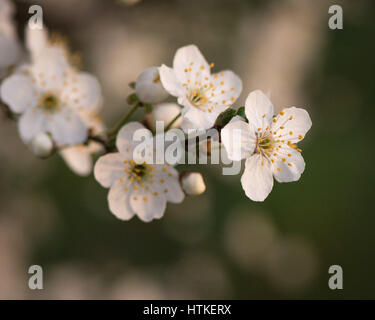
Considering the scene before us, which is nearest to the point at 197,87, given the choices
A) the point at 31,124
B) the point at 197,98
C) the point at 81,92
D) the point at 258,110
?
the point at 197,98

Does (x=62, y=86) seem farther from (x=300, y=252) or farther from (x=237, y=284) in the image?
(x=300, y=252)

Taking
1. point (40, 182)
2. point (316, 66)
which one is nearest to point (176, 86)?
point (40, 182)

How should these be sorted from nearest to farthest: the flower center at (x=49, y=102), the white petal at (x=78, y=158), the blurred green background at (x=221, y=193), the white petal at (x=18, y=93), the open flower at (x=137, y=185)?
the open flower at (x=137, y=185) → the white petal at (x=18, y=93) → the flower center at (x=49, y=102) → the white petal at (x=78, y=158) → the blurred green background at (x=221, y=193)

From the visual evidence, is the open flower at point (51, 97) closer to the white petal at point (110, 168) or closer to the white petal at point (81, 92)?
the white petal at point (81, 92)

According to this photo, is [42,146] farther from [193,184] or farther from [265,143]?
[265,143]

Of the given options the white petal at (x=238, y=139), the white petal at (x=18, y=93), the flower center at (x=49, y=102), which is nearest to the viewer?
the white petal at (x=238, y=139)

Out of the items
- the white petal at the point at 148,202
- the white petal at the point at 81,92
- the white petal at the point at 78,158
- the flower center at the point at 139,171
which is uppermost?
the white petal at the point at 81,92

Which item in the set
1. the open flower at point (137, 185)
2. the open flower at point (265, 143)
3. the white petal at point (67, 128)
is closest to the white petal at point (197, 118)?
the open flower at point (265, 143)
